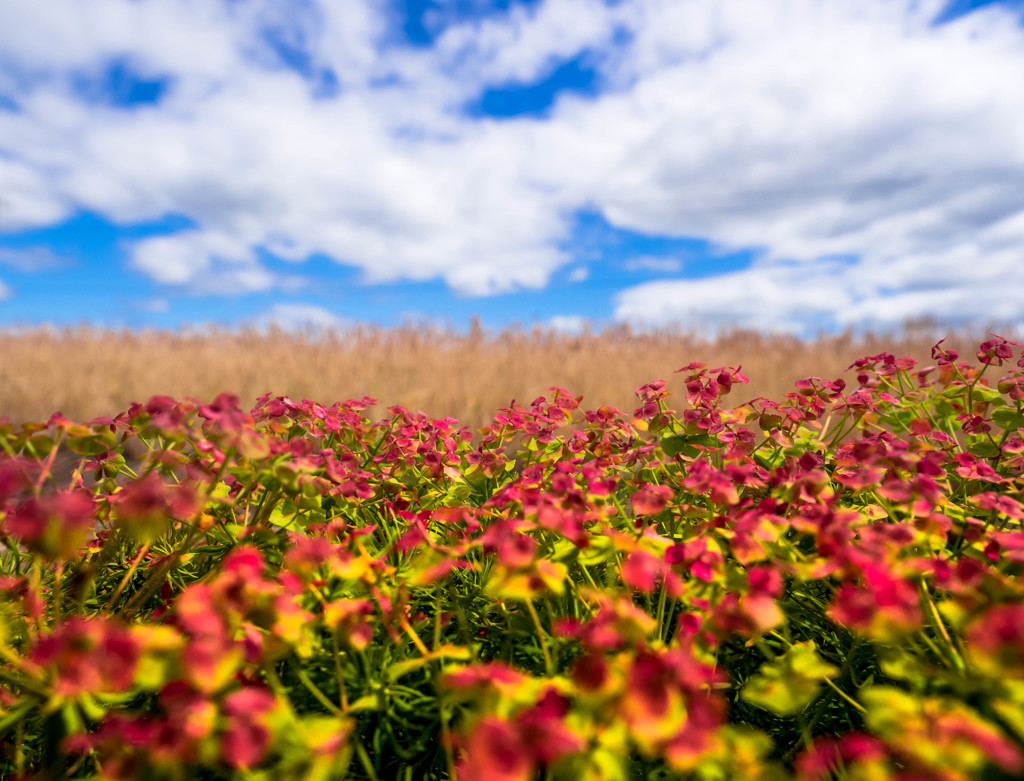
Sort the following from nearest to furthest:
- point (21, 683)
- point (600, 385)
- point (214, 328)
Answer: point (21, 683) → point (600, 385) → point (214, 328)

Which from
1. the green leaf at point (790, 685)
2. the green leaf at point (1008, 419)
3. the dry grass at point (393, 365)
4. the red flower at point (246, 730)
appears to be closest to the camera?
the red flower at point (246, 730)

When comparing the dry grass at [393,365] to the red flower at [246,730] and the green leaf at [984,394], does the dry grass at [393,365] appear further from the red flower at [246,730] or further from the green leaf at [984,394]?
the red flower at [246,730]

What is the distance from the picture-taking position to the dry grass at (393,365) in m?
6.00

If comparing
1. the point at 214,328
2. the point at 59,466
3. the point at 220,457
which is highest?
the point at 214,328

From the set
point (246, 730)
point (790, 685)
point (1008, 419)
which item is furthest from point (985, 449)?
point (246, 730)

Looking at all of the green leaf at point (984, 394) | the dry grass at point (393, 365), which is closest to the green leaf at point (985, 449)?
the green leaf at point (984, 394)

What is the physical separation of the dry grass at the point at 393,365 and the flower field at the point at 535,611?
314cm

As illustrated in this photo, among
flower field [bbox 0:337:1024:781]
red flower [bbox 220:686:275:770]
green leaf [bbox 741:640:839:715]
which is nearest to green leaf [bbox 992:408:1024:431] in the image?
flower field [bbox 0:337:1024:781]

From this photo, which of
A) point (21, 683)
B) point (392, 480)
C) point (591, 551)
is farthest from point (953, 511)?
point (21, 683)

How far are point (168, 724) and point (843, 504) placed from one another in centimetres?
203

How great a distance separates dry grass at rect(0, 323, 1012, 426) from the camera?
6.00 meters

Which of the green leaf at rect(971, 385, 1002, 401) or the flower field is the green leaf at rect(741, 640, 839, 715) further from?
the green leaf at rect(971, 385, 1002, 401)

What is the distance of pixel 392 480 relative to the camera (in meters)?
2.06

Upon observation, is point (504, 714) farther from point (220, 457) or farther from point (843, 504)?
point (843, 504)
